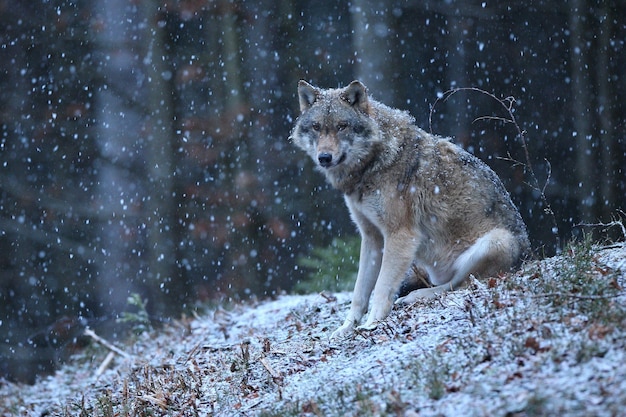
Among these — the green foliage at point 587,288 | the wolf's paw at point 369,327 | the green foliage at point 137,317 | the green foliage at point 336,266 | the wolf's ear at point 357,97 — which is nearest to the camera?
the green foliage at point 587,288

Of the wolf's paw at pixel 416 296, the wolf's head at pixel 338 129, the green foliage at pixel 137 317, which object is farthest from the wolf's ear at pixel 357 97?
the green foliage at pixel 137 317

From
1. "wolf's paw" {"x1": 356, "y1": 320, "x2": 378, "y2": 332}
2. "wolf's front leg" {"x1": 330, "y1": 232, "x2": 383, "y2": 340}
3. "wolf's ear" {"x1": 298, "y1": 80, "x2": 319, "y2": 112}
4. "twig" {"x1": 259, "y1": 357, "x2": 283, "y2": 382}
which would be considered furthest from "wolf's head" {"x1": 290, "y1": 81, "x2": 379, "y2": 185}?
"twig" {"x1": 259, "y1": 357, "x2": 283, "y2": 382}

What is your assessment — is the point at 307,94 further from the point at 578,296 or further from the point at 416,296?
the point at 578,296

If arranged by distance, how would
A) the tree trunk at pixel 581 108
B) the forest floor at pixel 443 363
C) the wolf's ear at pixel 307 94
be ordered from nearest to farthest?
1. the forest floor at pixel 443 363
2. the wolf's ear at pixel 307 94
3. the tree trunk at pixel 581 108

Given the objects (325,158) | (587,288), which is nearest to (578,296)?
(587,288)

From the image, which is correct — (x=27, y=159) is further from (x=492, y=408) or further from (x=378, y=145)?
(x=492, y=408)

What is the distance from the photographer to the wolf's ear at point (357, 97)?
6.40 metres

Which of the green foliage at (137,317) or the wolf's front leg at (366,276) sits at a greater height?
the wolf's front leg at (366,276)

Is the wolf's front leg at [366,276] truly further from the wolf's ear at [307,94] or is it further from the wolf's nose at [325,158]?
the wolf's ear at [307,94]

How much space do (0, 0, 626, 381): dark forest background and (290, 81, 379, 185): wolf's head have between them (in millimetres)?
6554

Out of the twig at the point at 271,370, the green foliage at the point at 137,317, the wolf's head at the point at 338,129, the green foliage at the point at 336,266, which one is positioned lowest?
the green foliage at the point at 137,317

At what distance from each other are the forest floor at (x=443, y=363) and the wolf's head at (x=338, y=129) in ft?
4.68

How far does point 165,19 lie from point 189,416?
41.3 ft

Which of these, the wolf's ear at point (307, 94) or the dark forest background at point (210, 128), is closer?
the wolf's ear at point (307, 94)
